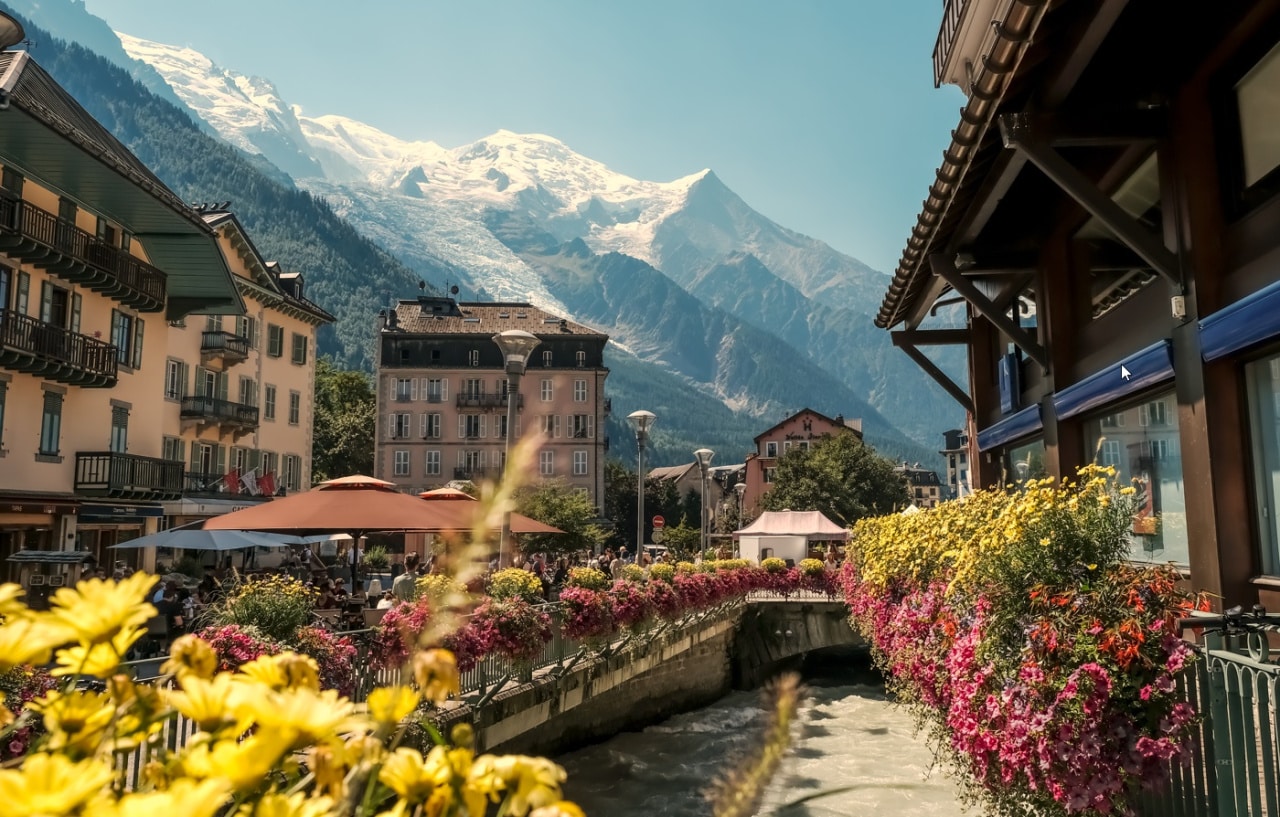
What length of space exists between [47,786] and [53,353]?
2948cm

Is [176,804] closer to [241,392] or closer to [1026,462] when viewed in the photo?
[1026,462]

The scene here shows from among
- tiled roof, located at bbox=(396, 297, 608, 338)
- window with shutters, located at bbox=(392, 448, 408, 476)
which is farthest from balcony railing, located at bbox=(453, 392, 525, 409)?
window with shutters, located at bbox=(392, 448, 408, 476)

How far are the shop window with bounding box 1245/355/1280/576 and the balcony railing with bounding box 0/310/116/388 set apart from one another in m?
25.8

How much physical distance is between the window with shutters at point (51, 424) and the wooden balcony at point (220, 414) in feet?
35.6

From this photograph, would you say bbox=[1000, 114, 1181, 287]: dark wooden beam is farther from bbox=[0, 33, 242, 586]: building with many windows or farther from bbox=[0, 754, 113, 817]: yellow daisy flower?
bbox=[0, 33, 242, 586]: building with many windows

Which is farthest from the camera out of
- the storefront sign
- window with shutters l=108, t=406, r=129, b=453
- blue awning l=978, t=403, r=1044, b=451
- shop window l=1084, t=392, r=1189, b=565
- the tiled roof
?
the tiled roof

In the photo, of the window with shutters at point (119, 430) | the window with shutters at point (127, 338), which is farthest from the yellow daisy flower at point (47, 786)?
the window with shutters at point (119, 430)

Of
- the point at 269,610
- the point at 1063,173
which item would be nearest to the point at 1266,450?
the point at 1063,173

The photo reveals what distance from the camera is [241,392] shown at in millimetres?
42969

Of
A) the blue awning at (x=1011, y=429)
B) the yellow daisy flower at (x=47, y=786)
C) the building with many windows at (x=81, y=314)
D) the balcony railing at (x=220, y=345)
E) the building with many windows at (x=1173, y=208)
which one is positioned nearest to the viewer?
the yellow daisy flower at (x=47, y=786)

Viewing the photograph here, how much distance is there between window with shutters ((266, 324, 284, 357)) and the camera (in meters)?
45.4

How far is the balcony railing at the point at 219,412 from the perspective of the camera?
128 feet

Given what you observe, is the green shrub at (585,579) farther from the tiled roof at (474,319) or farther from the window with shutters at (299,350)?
the tiled roof at (474,319)

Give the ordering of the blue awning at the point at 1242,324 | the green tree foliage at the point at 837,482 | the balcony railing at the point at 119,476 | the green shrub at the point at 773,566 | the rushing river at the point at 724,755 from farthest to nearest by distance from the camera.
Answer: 1. the green tree foliage at the point at 837,482
2. the green shrub at the point at 773,566
3. the balcony railing at the point at 119,476
4. the rushing river at the point at 724,755
5. the blue awning at the point at 1242,324
